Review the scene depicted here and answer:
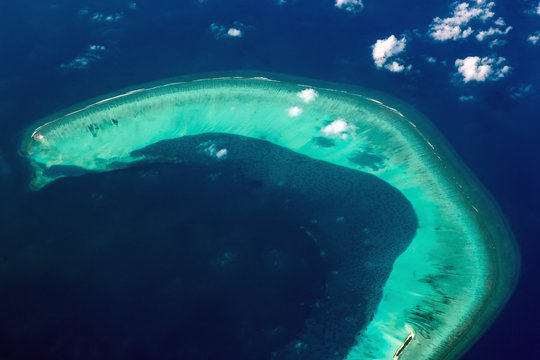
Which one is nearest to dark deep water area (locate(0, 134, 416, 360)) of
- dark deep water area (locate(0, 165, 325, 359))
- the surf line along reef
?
dark deep water area (locate(0, 165, 325, 359))

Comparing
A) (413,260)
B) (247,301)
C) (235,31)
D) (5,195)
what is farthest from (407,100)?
(5,195)

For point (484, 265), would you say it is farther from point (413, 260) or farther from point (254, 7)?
point (254, 7)

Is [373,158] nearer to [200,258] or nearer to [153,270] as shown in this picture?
[200,258]

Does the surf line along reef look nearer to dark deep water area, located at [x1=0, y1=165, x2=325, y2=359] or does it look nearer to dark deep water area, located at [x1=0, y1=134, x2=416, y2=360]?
dark deep water area, located at [x1=0, y1=134, x2=416, y2=360]

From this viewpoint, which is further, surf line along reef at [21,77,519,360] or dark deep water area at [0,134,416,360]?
surf line along reef at [21,77,519,360]

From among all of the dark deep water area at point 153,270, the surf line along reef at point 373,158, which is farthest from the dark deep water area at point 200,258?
the surf line along reef at point 373,158

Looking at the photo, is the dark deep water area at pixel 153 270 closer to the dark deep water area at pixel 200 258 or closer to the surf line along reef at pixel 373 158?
the dark deep water area at pixel 200 258

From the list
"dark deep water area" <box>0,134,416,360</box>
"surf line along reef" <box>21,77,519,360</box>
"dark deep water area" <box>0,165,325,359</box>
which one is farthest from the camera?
→ "surf line along reef" <box>21,77,519,360</box>

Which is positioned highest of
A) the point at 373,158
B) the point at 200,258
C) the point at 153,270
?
the point at 373,158

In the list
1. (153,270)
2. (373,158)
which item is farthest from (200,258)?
(373,158)
